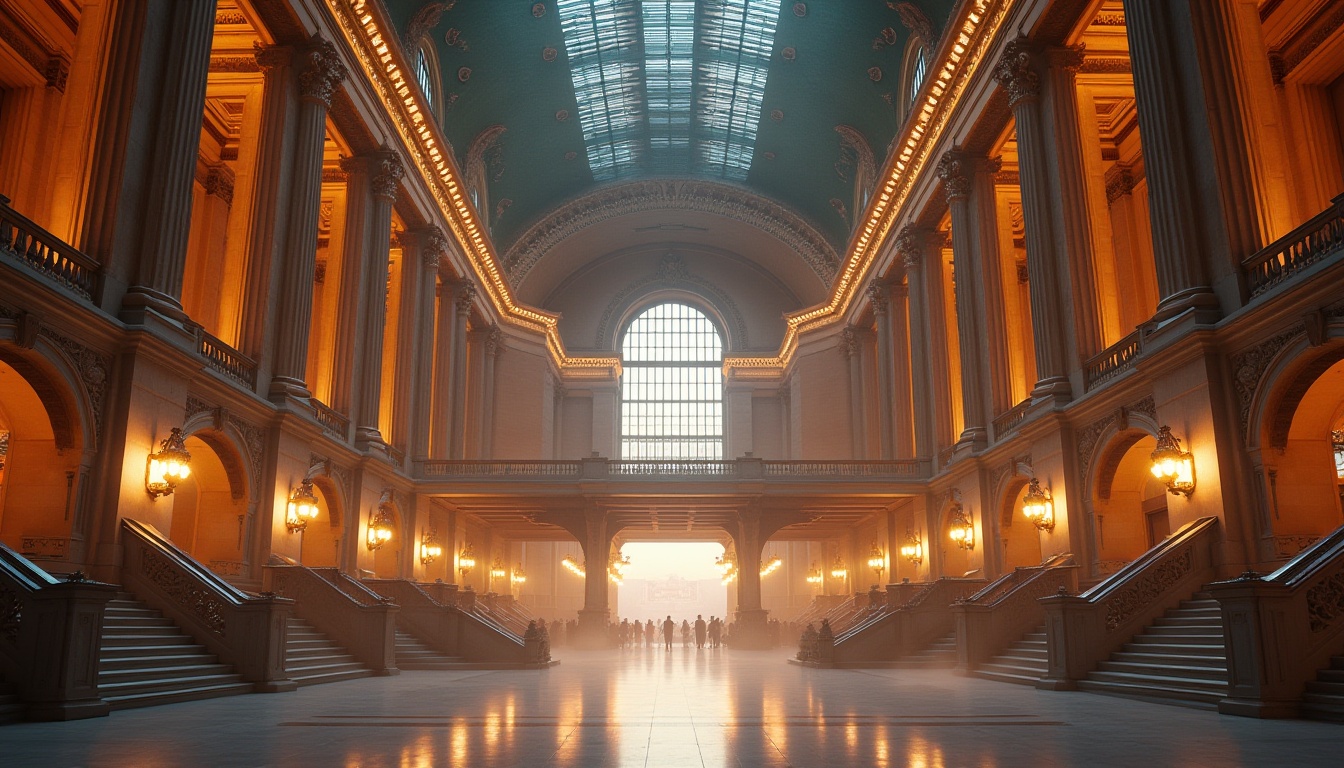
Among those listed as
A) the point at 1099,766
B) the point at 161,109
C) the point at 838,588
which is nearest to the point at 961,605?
the point at 1099,766

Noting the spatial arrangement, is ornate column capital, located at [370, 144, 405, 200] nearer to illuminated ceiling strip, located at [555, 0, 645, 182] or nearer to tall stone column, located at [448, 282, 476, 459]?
tall stone column, located at [448, 282, 476, 459]

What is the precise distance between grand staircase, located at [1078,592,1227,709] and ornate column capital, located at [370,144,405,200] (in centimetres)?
2185

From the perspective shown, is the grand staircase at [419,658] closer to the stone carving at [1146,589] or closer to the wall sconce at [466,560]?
the stone carving at [1146,589]

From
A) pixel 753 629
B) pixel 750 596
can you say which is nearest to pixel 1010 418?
pixel 750 596

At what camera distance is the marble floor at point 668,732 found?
703 centimetres

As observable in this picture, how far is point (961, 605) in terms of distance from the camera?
17.9 metres

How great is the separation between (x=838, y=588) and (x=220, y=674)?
33220 millimetres

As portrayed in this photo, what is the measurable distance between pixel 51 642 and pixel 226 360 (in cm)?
1034

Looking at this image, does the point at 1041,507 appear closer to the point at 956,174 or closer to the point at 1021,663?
the point at 1021,663

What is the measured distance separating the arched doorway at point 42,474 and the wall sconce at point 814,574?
3715 centimetres

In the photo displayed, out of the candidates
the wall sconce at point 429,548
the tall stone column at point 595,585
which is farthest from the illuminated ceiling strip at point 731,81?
the wall sconce at point 429,548

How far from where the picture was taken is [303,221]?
72.6ft

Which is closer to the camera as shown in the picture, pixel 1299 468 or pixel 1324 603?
pixel 1324 603

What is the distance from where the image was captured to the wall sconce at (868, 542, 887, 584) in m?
35.8
